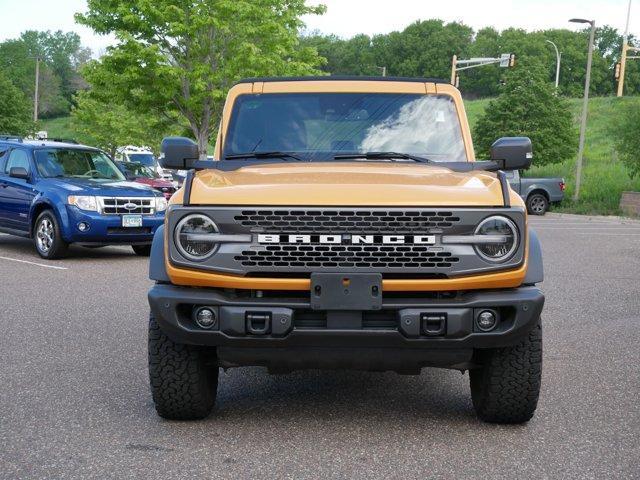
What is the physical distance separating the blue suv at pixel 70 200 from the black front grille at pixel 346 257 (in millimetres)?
9435

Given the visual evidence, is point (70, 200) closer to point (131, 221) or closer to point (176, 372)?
point (131, 221)

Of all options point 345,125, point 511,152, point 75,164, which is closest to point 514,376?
point 511,152

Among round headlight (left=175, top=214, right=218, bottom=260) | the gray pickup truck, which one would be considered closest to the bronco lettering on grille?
round headlight (left=175, top=214, right=218, bottom=260)

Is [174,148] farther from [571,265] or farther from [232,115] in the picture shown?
[571,265]

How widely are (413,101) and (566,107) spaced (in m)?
37.9

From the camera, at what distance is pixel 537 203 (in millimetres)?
31859

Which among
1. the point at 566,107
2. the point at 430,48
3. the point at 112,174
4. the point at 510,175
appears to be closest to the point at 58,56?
the point at 430,48

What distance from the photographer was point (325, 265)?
177 inches

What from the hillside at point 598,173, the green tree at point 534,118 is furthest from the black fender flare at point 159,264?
the green tree at point 534,118

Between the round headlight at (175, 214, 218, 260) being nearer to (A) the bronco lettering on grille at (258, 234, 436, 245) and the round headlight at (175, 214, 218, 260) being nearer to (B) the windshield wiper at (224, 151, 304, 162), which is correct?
(A) the bronco lettering on grille at (258, 234, 436, 245)

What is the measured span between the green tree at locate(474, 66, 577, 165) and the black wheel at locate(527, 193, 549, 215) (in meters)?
8.87

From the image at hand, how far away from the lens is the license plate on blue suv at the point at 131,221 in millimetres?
13680

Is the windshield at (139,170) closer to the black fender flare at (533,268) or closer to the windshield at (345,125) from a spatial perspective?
the windshield at (345,125)

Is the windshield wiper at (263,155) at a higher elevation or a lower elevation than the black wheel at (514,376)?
higher
